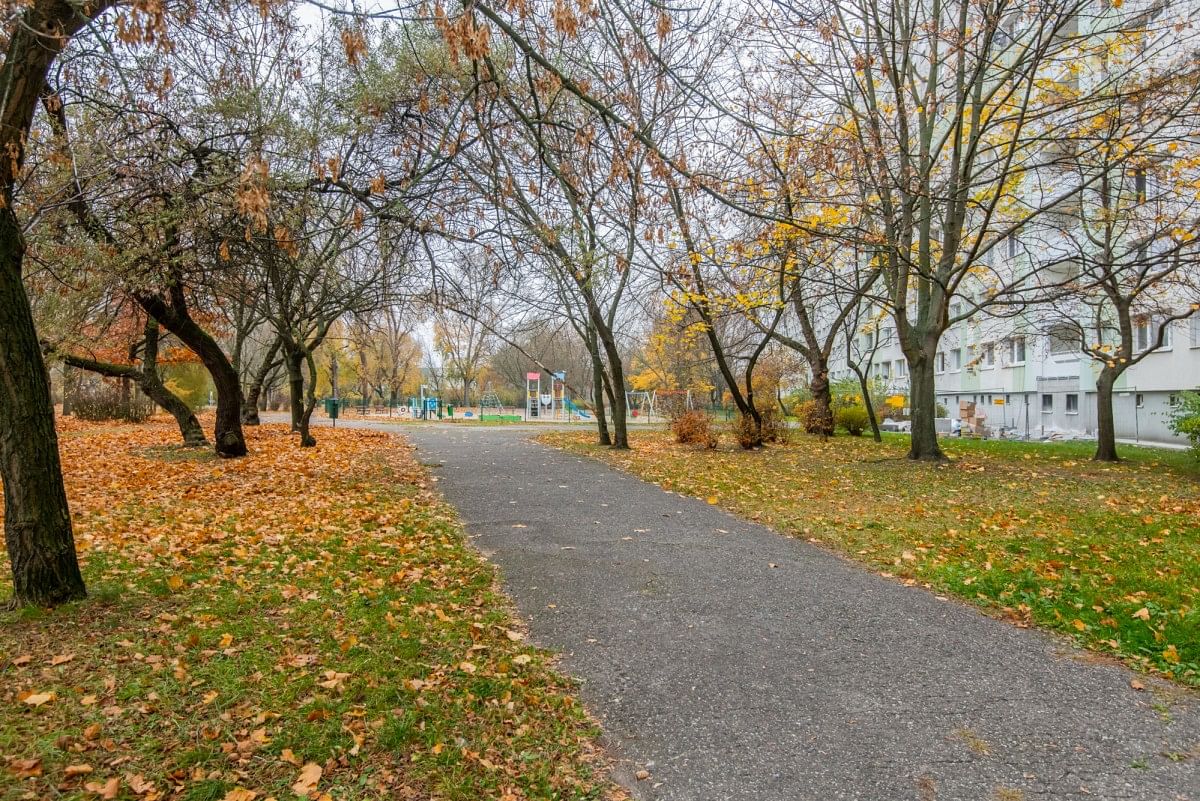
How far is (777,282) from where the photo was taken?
12.3 m

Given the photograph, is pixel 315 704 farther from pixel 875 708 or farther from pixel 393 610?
pixel 875 708

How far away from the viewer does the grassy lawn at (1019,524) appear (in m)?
4.40

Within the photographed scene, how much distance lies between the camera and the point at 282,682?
10.8 ft

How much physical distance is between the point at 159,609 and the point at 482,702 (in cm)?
253

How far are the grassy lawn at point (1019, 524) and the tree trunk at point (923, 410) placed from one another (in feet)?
1.64

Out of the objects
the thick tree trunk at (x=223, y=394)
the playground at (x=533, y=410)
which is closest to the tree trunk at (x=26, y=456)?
the thick tree trunk at (x=223, y=394)

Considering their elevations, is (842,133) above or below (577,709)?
above

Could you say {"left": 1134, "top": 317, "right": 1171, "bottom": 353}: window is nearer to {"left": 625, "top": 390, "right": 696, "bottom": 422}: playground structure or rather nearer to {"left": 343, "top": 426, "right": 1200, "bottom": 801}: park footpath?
{"left": 625, "top": 390, "right": 696, "bottom": 422}: playground structure

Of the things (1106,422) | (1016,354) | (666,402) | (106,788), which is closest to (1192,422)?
(1106,422)

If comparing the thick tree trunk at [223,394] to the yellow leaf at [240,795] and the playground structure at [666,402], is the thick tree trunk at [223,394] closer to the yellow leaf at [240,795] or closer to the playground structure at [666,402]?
the playground structure at [666,402]

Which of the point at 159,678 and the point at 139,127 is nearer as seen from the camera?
the point at 159,678

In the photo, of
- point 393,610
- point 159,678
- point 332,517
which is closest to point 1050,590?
point 393,610

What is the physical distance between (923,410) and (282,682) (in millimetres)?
12672

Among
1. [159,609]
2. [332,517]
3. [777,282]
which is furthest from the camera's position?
[777,282]
